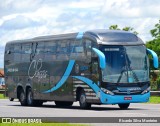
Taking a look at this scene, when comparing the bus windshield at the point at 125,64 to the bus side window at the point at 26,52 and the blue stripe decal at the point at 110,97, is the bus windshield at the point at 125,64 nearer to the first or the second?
the blue stripe decal at the point at 110,97

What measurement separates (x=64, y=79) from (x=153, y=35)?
242ft

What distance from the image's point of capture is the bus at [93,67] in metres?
31.0

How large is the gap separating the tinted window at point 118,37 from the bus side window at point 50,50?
415cm

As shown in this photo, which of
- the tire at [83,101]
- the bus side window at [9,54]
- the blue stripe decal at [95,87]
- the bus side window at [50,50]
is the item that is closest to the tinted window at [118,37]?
the blue stripe decal at [95,87]

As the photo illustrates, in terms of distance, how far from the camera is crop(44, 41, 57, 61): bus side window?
35.0m

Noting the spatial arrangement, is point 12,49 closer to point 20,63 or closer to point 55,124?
point 20,63

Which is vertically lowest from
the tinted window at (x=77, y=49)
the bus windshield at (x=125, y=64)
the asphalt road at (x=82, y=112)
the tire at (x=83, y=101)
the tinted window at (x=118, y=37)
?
the asphalt road at (x=82, y=112)

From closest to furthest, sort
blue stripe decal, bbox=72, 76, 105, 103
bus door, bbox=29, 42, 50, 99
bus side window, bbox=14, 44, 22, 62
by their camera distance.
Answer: blue stripe decal, bbox=72, 76, 105, 103 → bus door, bbox=29, 42, 50, 99 → bus side window, bbox=14, 44, 22, 62

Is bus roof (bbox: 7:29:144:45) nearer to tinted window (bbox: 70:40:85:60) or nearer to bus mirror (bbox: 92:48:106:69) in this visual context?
tinted window (bbox: 70:40:85:60)

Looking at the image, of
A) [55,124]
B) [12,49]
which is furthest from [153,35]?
[55,124]

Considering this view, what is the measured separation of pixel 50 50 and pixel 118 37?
4.83 meters

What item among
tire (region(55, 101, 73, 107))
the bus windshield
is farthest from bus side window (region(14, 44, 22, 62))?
the bus windshield

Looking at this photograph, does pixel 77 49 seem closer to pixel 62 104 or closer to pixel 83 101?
pixel 83 101

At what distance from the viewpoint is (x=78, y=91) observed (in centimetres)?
3309
